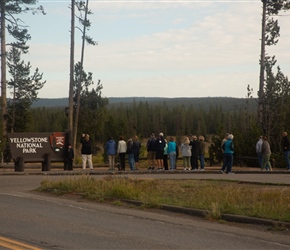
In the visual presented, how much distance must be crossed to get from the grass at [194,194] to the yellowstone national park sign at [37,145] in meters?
9.77

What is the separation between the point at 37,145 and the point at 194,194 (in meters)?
14.6

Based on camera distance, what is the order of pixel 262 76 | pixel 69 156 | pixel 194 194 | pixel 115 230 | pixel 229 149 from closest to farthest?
pixel 115 230
pixel 194 194
pixel 229 149
pixel 69 156
pixel 262 76

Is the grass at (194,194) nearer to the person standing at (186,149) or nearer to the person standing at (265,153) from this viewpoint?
the person standing at (265,153)

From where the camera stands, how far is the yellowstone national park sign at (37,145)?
31.2 meters

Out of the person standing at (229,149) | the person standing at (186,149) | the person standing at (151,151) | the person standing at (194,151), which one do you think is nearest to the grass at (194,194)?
the person standing at (229,149)

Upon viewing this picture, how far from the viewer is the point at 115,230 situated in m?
12.9

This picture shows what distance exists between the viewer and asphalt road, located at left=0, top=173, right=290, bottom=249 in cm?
1131

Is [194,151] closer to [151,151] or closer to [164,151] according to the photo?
[164,151]

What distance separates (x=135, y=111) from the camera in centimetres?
10325

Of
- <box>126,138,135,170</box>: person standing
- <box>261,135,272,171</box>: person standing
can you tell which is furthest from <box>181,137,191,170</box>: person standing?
<box>261,135,272,171</box>: person standing

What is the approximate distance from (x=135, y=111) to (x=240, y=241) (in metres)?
91.6

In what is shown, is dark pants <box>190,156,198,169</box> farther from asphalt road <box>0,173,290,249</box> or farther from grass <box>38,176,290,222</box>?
asphalt road <box>0,173,290,249</box>

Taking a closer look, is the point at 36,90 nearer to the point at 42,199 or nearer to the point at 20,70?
the point at 20,70

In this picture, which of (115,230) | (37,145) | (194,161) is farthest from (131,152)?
(115,230)
